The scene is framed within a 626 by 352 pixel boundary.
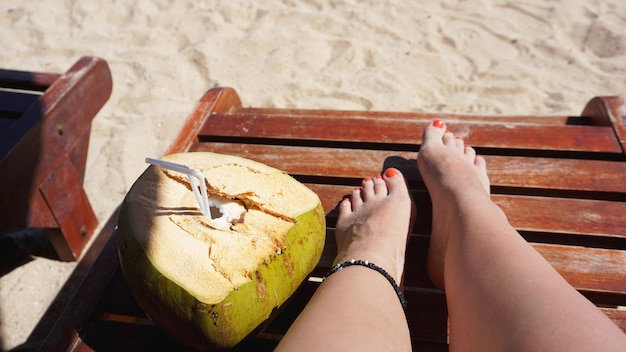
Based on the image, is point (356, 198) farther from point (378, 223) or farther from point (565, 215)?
point (565, 215)

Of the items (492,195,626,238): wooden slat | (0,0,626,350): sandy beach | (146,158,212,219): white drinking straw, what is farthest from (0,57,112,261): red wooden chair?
(492,195,626,238): wooden slat

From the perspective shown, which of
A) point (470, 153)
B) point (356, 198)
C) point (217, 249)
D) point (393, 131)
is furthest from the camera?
point (393, 131)

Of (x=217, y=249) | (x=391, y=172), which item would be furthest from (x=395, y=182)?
(x=217, y=249)

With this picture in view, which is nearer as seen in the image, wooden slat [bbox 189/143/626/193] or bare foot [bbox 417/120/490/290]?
bare foot [bbox 417/120/490/290]

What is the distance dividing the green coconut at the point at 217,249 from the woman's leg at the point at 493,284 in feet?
1.12

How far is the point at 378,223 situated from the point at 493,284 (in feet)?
1.35

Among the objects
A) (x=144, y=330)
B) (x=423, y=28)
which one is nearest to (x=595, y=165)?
(x=144, y=330)

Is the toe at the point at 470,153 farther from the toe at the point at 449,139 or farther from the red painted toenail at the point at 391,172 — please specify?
the red painted toenail at the point at 391,172

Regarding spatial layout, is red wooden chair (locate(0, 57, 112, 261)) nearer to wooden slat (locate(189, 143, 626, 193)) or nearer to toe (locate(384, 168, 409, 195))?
wooden slat (locate(189, 143, 626, 193))

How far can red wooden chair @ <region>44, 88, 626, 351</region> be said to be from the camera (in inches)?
45.1

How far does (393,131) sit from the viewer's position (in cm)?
167

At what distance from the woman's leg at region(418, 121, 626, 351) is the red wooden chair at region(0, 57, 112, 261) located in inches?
51.7

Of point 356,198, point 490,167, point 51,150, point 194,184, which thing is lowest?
point 51,150

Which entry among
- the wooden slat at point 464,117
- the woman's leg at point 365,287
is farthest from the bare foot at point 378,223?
the wooden slat at point 464,117
